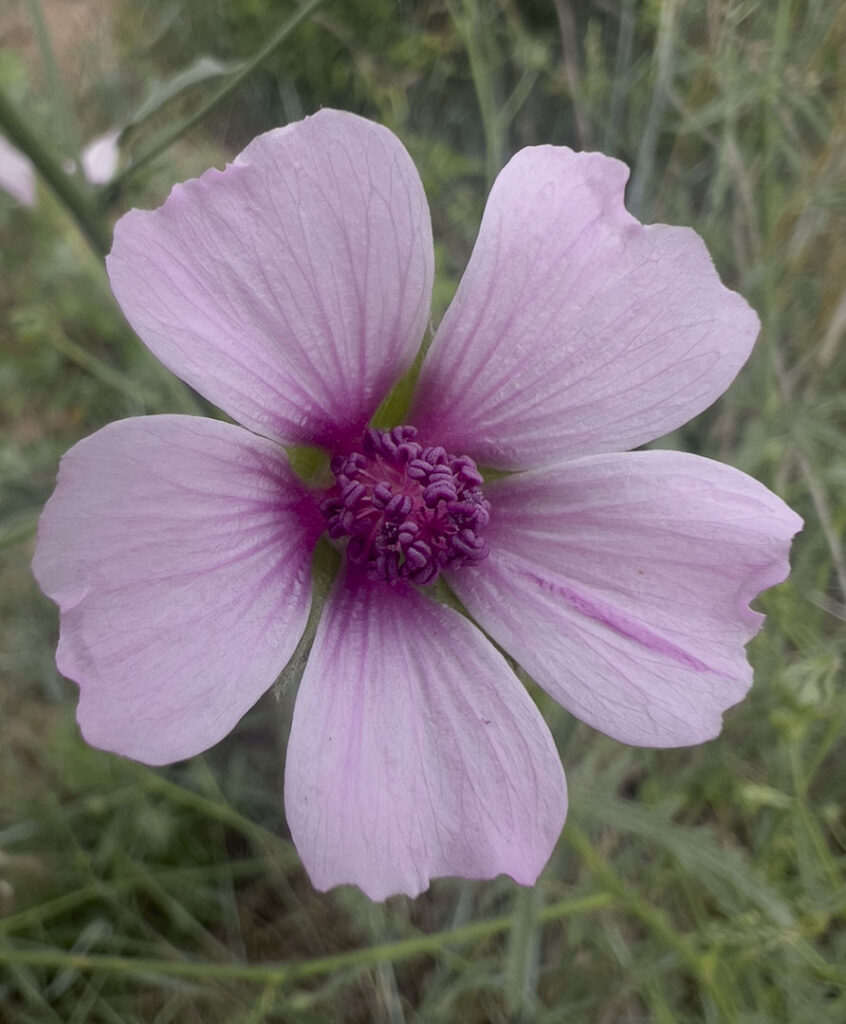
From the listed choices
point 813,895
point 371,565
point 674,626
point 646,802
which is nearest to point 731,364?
point 674,626

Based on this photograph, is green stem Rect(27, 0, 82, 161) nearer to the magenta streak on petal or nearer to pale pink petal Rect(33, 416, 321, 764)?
pale pink petal Rect(33, 416, 321, 764)

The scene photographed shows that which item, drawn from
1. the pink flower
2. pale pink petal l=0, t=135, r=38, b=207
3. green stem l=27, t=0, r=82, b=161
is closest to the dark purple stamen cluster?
the pink flower

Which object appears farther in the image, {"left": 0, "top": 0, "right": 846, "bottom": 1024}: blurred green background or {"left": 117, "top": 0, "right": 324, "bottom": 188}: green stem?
{"left": 0, "top": 0, "right": 846, "bottom": 1024}: blurred green background

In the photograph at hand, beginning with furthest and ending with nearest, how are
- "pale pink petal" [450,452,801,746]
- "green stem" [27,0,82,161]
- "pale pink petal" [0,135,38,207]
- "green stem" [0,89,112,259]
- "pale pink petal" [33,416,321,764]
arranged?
"pale pink petal" [0,135,38,207] → "green stem" [27,0,82,161] → "green stem" [0,89,112,259] → "pale pink petal" [450,452,801,746] → "pale pink petal" [33,416,321,764]

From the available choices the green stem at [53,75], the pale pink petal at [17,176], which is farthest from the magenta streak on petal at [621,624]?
the pale pink petal at [17,176]

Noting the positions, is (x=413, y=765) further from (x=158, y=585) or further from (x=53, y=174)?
(x=53, y=174)

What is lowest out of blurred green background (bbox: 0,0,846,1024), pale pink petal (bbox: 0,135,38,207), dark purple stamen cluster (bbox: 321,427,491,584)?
blurred green background (bbox: 0,0,846,1024)
